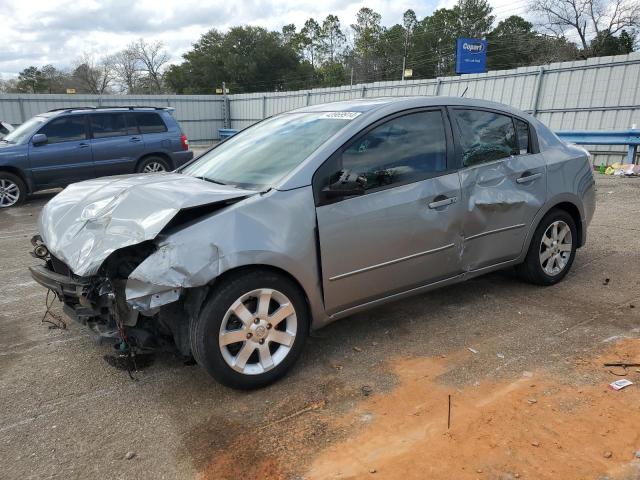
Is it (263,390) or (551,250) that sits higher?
(551,250)

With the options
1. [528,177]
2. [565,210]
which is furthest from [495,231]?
[565,210]

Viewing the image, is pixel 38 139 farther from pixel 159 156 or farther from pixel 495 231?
pixel 495 231

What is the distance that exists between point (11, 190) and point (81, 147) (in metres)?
1.52

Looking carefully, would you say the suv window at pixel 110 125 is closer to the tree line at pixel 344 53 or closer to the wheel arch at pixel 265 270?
the wheel arch at pixel 265 270

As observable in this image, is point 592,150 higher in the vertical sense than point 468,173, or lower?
lower

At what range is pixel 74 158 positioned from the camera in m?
10.1

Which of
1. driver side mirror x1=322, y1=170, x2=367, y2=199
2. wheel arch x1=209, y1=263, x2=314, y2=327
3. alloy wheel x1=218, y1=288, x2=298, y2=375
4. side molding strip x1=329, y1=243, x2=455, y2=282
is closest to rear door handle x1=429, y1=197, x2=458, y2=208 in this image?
side molding strip x1=329, y1=243, x2=455, y2=282

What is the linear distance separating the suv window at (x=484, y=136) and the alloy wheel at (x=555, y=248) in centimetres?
85

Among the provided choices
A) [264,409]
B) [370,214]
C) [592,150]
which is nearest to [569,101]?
[592,150]

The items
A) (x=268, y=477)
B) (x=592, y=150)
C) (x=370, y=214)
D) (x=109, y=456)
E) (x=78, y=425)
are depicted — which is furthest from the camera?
(x=592, y=150)

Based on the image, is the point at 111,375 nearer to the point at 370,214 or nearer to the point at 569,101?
the point at 370,214

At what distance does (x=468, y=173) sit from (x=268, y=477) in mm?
2627

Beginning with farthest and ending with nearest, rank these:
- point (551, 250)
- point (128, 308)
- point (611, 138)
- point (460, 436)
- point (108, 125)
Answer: point (611, 138) → point (108, 125) → point (551, 250) → point (128, 308) → point (460, 436)

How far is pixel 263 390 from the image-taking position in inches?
124
